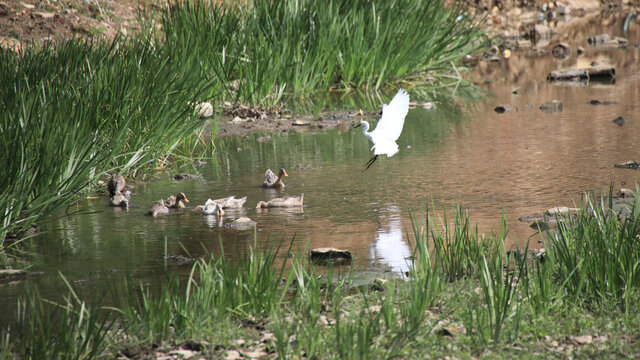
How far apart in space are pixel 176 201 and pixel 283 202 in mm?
812

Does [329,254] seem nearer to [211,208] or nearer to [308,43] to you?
[211,208]

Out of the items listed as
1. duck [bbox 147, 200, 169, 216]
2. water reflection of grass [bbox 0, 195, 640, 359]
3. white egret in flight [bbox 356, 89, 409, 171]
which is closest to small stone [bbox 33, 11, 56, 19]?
duck [bbox 147, 200, 169, 216]

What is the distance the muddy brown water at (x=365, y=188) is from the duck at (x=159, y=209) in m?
0.08

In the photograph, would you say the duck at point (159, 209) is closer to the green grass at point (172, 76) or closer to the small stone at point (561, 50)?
the green grass at point (172, 76)

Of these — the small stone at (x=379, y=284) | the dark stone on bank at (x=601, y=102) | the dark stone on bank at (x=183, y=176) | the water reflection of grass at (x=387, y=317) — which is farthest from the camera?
the dark stone on bank at (x=601, y=102)

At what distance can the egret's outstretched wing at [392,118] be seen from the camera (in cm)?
455

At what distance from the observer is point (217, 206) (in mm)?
6027

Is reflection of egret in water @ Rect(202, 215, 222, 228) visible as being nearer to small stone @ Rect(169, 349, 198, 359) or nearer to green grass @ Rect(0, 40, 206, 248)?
green grass @ Rect(0, 40, 206, 248)

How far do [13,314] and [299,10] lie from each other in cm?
820

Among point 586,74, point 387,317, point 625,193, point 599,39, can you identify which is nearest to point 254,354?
point 387,317

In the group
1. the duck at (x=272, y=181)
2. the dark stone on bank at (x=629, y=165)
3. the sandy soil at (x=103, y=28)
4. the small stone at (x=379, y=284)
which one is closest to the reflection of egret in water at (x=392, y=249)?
the small stone at (x=379, y=284)

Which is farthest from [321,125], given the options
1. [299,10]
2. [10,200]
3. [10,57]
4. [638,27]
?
[638,27]

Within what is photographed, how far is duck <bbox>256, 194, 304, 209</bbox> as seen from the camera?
20.3 ft

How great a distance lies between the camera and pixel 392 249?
504cm
